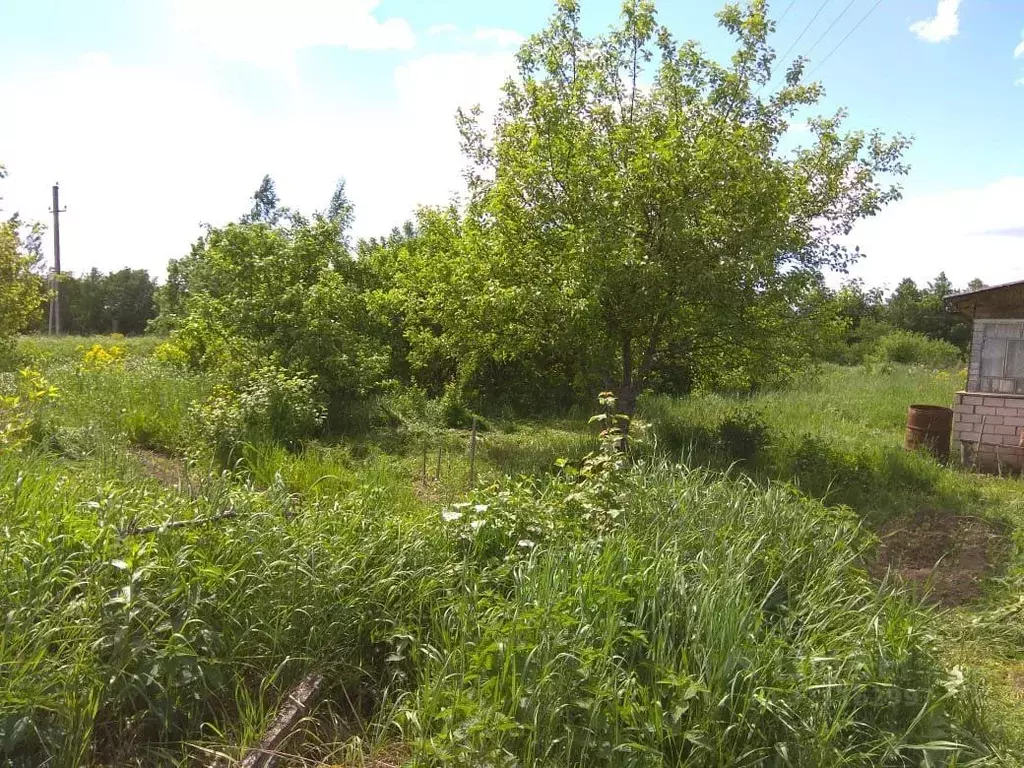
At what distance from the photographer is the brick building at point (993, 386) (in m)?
9.06

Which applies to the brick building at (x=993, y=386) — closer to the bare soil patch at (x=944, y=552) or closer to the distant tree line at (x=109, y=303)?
the bare soil patch at (x=944, y=552)

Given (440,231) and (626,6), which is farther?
(440,231)

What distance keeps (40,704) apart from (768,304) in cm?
703

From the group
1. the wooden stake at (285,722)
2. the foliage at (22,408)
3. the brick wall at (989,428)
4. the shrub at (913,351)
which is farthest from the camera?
the shrub at (913,351)

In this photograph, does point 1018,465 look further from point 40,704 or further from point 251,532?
point 40,704

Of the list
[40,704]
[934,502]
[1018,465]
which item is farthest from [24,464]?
[1018,465]

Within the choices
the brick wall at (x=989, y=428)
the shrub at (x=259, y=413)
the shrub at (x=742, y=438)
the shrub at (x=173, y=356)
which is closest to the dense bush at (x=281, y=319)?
the shrub at (x=259, y=413)

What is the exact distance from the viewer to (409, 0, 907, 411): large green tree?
24.2 ft

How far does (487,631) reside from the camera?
9.52ft

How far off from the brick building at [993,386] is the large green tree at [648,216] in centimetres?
245

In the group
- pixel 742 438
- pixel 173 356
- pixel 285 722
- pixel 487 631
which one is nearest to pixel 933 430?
pixel 742 438

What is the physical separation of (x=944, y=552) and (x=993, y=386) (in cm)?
471

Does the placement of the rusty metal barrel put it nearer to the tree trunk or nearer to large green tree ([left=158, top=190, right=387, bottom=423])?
the tree trunk

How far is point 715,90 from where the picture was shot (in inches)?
313
